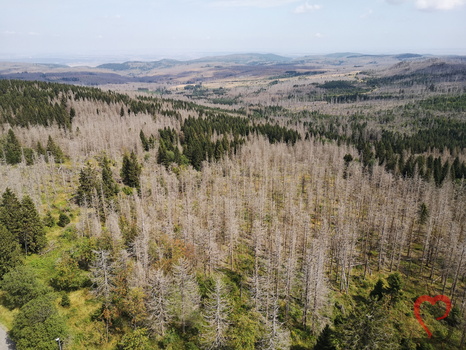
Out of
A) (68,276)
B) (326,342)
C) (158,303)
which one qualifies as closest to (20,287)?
(68,276)

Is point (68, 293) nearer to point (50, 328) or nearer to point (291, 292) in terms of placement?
point (50, 328)

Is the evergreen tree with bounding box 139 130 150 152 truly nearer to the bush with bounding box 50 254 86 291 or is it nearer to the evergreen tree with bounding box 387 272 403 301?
the bush with bounding box 50 254 86 291

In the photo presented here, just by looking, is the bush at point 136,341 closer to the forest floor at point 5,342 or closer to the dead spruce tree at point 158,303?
the dead spruce tree at point 158,303

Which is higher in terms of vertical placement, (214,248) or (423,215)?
(214,248)

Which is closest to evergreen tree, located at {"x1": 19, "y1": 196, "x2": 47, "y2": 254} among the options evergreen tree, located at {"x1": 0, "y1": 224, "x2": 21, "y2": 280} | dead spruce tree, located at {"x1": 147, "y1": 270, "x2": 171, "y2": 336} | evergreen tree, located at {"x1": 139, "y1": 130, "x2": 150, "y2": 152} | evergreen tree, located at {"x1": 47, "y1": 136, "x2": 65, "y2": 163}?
evergreen tree, located at {"x1": 0, "y1": 224, "x2": 21, "y2": 280}

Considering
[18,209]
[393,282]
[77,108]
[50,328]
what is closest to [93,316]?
[50,328]

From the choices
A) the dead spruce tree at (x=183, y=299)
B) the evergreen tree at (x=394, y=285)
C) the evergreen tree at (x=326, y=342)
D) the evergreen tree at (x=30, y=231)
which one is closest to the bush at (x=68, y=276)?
the evergreen tree at (x=30, y=231)

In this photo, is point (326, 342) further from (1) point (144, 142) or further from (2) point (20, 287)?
(1) point (144, 142)
